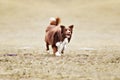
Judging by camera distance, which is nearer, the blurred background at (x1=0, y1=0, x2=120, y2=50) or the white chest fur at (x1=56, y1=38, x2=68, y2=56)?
the white chest fur at (x1=56, y1=38, x2=68, y2=56)

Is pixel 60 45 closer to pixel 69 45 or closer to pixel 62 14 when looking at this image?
pixel 69 45

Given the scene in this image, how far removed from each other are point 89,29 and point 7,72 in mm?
17527

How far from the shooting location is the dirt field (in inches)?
272

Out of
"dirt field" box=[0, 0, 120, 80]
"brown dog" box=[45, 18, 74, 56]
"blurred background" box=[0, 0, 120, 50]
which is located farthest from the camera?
"blurred background" box=[0, 0, 120, 50]

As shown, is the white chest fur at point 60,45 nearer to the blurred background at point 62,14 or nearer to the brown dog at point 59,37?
the brown dog at point 59,37

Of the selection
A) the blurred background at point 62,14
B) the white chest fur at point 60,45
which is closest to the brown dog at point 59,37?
the white chest fur at point 60,45

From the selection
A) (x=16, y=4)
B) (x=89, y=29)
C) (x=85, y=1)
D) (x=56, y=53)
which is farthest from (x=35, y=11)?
(x=56, y=53)

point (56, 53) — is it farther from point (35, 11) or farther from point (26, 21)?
point (35, 11)

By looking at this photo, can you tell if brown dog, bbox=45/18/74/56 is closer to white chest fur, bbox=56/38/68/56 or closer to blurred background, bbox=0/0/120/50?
white chest fur, bbox=56/38/68/56

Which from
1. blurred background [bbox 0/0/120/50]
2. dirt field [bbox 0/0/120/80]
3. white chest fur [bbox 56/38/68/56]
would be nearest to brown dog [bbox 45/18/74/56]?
white chest fur [bbox 56/38/68/56]

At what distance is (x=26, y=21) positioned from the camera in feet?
90.2

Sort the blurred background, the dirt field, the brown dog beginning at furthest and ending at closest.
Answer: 1. the blurred background
2. the brown dog
3. the dirt field

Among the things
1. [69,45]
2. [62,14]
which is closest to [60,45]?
[69,45]

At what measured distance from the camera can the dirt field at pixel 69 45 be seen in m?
6.91
